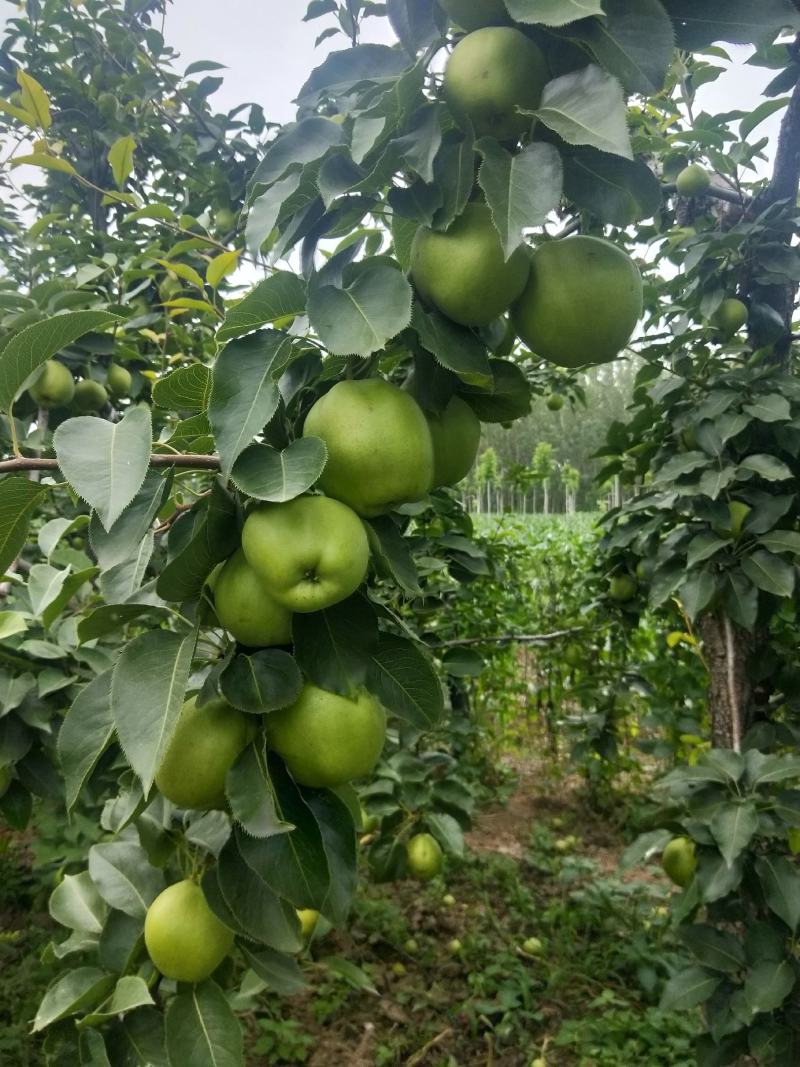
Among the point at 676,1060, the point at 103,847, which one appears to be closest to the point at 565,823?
the point at 676,1060

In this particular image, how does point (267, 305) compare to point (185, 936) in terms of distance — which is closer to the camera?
point (267, 305)

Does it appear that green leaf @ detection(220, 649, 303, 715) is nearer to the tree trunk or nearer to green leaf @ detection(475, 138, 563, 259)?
green leaf @ detection(475, 138, 563, 259)

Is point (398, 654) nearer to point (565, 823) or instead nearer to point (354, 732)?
point (354, 732)

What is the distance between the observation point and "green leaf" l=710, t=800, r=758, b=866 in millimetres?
1556

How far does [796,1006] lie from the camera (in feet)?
5.62

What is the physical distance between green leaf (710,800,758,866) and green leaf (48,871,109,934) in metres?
1.25

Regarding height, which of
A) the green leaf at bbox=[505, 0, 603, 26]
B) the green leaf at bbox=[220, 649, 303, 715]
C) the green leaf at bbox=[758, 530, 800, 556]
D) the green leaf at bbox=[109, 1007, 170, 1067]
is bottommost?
the green leaf at bbox=[109, 1007, 170, 1067]

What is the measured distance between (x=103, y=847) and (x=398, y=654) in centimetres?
76

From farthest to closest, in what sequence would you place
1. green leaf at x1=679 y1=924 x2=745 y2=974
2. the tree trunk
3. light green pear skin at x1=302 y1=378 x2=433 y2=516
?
the tree trunk → green leaf at x1=679 y1=924 x2=745 y2=974 → light green pear skin at x1=302 y1=378 x2=433 y2=516

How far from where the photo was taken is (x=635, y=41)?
71 cm

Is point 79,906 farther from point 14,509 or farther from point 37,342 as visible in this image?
point 37,342

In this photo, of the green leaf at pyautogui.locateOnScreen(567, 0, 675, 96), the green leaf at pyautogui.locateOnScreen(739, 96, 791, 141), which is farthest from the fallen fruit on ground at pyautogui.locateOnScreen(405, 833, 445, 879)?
the green leaf at pyautogui.locateOnScreen(739, 96, 791, 141)

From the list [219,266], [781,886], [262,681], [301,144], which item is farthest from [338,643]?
[781,886]

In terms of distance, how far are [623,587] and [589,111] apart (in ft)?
9.11
